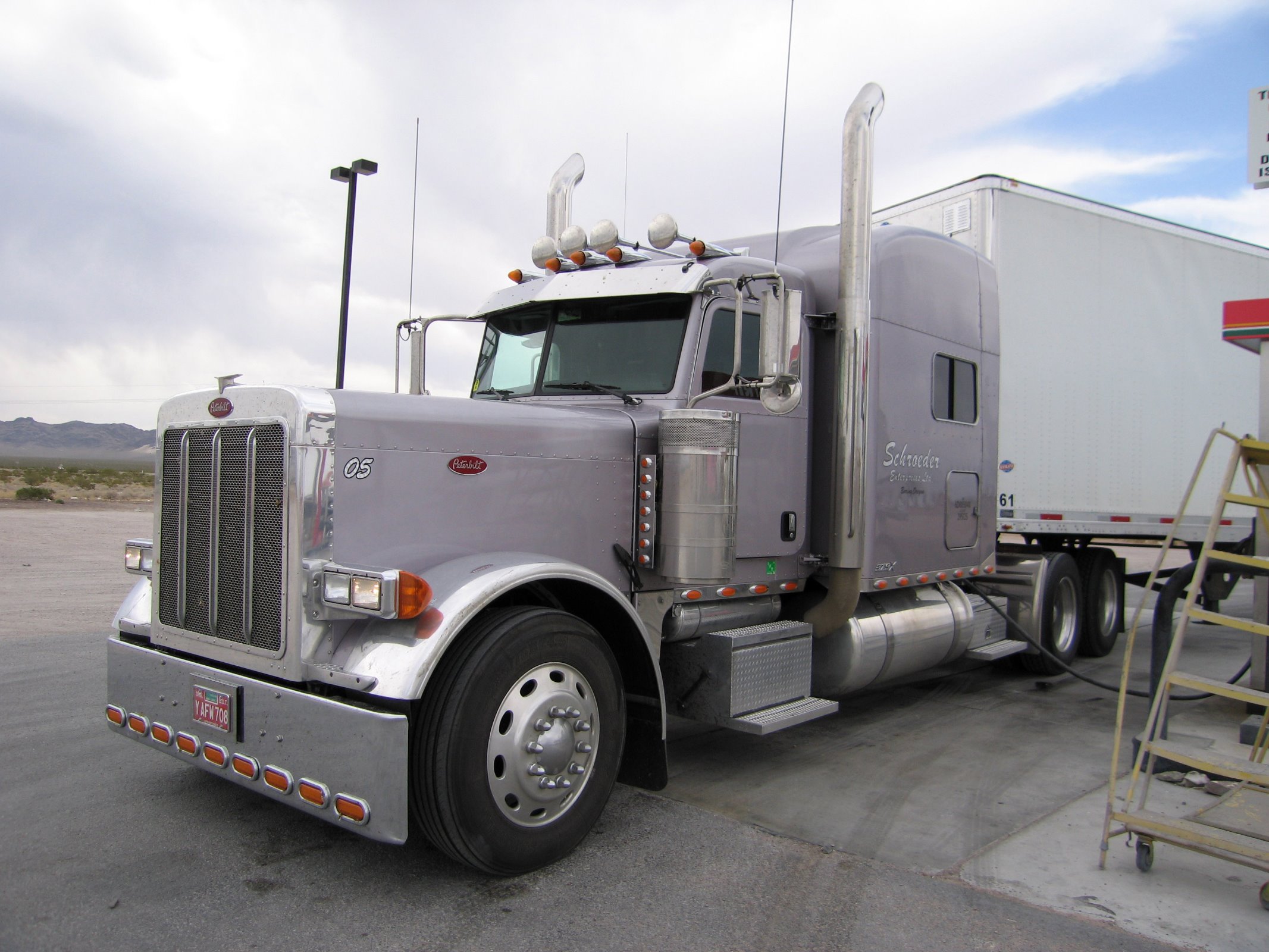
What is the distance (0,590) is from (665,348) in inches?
393

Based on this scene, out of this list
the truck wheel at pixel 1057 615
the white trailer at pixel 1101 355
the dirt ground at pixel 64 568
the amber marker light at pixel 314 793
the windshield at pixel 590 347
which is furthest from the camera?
the dirt ground at pixel 64 568

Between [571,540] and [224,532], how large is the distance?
144 cm

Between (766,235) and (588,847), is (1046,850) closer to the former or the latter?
(588,847)

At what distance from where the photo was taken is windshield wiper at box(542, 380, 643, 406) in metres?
4.77

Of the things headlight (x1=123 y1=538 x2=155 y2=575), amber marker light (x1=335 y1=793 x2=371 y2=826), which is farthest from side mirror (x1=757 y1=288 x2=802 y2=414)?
headlight (x1=123 y1=538 x2=155 y2=575)

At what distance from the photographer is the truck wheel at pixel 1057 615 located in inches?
312

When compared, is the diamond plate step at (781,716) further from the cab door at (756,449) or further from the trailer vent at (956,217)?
the trailer vent at (956,217)

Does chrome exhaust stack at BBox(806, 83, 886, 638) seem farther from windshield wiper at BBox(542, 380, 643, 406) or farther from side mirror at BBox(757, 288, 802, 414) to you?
windshield wiper at BBox(542, 380, 643, 406)

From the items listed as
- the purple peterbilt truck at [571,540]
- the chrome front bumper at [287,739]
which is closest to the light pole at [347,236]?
the purple peterbilt truck at [571,540]

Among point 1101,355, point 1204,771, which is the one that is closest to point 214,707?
point 1204,771

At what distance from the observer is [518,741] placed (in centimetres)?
355

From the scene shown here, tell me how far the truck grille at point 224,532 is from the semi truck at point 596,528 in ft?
0.05

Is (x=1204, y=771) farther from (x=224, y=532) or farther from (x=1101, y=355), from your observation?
(x=1101, y=355)

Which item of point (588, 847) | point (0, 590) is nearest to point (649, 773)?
point (588, 847)
